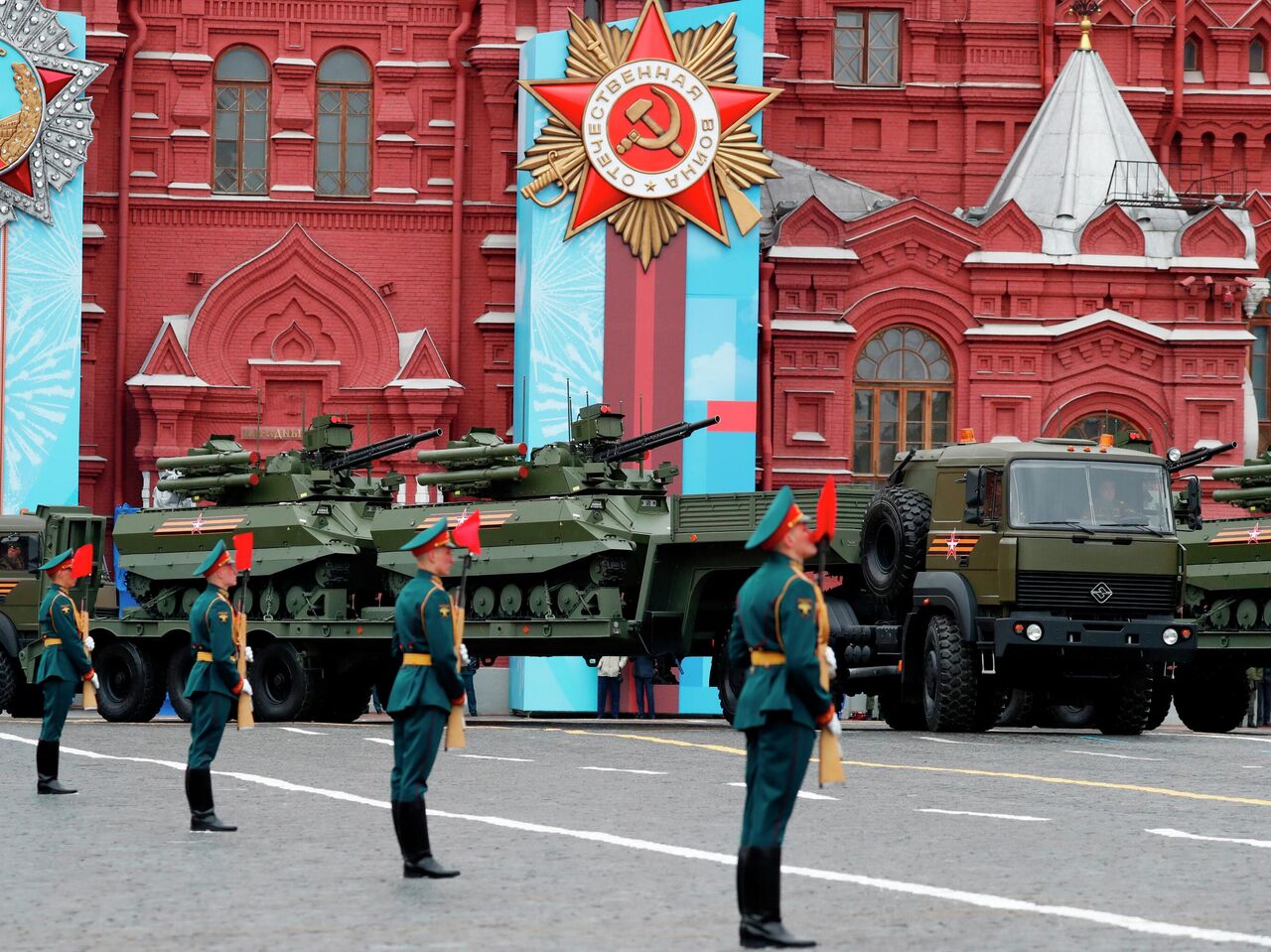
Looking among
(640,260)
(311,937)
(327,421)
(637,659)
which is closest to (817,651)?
(311,937)

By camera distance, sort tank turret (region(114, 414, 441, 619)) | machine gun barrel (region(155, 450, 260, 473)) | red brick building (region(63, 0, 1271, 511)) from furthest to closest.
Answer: red brick building (region(63, 0, 1271, 511)) < machine gun barrel (region(155, 450, 260, 473)) < tank turret (region(114, 414, 441, 619))

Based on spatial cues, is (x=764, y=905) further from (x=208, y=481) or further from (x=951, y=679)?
(x=208, y=481)

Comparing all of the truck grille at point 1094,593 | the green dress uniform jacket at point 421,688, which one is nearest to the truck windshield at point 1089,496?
the truck grille at point 1094,593

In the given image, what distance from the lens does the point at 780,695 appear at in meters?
9.60

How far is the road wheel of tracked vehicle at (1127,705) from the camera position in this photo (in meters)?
24.5

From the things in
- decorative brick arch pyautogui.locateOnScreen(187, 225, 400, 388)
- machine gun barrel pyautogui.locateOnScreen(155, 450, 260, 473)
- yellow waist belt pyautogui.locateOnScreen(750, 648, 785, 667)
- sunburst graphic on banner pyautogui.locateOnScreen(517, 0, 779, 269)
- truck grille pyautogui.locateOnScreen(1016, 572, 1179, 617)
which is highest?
sunburst graphic on banner pyautogui.locateOnScreen(517, 0, 779, 269)

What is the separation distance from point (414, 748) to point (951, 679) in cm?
1242

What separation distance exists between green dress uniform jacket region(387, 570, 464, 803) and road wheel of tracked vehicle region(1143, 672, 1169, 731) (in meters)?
15.5

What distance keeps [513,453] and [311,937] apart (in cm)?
1909

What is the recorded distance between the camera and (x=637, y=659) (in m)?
33.2

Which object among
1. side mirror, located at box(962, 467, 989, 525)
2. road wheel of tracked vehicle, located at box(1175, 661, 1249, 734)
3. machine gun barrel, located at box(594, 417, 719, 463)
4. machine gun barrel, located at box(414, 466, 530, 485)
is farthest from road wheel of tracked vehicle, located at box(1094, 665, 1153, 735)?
machine gun barrel, located at box(414, 466, 530, 485)

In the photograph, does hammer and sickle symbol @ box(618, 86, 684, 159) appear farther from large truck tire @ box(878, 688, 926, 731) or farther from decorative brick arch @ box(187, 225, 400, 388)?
large truck tire @ box(878, 688, 926, 731)

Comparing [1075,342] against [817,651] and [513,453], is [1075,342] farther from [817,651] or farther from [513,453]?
[817,651]

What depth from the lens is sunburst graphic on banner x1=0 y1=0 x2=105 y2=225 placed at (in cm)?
3725
